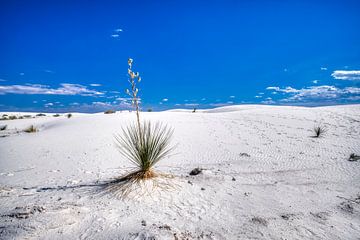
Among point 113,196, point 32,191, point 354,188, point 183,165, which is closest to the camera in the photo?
point 113,196

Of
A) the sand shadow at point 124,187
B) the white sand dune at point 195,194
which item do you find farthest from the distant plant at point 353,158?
the sand shadow at point 124,187

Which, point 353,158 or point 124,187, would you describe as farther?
point 353,158

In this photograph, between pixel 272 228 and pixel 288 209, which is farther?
pixel 288 209

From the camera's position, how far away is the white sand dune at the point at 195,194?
8.76 feet

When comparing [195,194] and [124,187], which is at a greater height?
[124,187]

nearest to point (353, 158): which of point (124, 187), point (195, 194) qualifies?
point (195, 194)

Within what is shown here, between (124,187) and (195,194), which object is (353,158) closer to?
(195,194)

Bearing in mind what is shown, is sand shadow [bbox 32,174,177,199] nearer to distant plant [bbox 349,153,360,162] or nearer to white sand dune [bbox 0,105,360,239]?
white sand dune [bbox 0,105,360,239]

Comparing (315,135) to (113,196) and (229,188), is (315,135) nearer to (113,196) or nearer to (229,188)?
(229,188)

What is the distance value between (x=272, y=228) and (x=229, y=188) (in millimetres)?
1202

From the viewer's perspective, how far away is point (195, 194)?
3.60 metres

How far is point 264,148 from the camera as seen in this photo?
6.91 meters

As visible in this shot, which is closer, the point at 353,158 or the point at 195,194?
the point at 195,194

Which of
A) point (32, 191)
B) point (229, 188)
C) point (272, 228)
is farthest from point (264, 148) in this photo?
point (32, 191)
